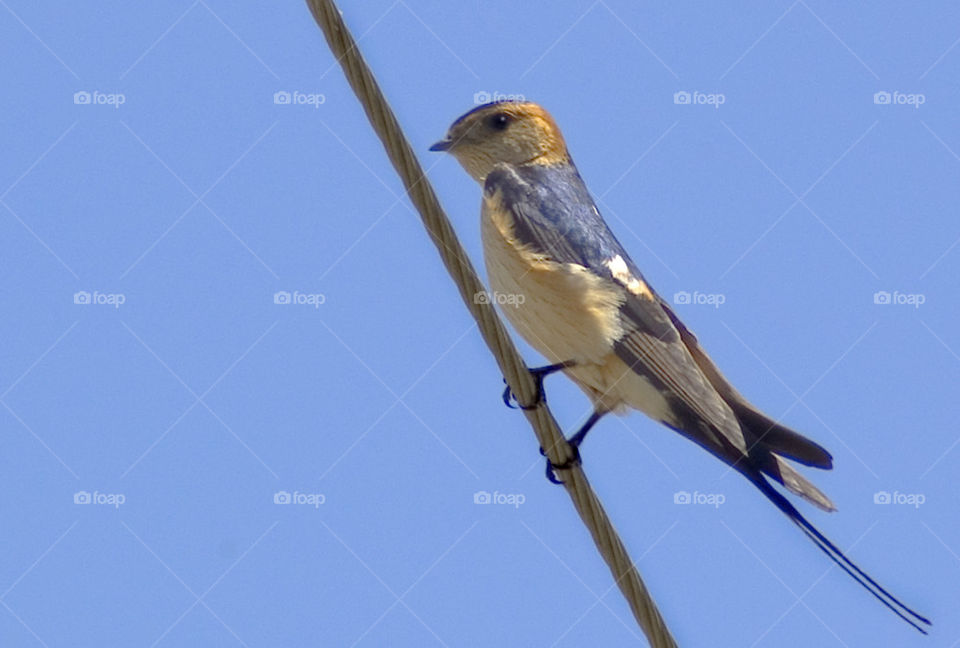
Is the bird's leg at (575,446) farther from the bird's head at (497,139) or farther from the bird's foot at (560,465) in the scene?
the bird's head at (497,139)

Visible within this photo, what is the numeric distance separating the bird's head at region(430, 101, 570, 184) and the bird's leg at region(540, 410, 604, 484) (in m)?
1.34

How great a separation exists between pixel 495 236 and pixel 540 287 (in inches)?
13.1

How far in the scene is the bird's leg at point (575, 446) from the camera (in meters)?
4.62

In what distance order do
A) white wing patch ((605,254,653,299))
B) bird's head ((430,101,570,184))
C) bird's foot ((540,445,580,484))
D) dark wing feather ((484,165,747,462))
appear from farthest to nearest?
1. bird's head ((430,101,570,184))
2. white wing patch ((605,254,653,299))
3. dark wing feather ((484,165,747,462))
4. bird's foot ((540,445,580,484))

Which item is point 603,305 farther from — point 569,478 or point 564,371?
point 569,478

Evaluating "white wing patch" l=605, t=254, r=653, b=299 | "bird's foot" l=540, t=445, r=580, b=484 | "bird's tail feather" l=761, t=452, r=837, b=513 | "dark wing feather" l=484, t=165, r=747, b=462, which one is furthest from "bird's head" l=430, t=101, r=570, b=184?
"bird's tail feather" l=761, t=452, r=837, b=513

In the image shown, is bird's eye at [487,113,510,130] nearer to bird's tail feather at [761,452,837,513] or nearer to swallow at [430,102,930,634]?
swallow at [430,102,930,634]

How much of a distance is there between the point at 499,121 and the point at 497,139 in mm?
86

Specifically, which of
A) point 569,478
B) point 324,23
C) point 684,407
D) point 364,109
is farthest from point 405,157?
point 684,407

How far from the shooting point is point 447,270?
163 inches

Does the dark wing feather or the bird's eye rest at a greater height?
the bird's eye

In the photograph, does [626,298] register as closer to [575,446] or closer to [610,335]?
[610,335]

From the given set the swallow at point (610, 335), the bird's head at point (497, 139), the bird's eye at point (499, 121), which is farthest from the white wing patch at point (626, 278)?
the bird's eye at point (499, 121)

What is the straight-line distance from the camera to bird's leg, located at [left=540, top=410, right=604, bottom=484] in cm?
462
